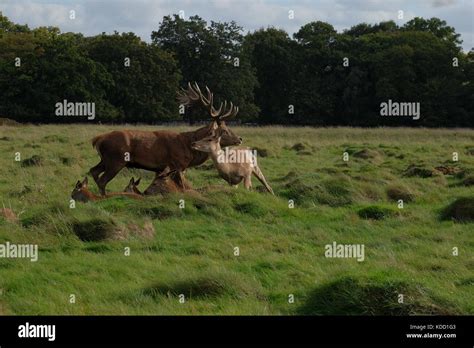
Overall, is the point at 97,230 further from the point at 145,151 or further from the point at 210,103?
the point at 210,103

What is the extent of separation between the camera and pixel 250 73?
59.7 meters

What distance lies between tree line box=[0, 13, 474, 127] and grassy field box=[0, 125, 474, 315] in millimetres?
33781

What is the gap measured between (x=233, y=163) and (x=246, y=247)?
5414 mm

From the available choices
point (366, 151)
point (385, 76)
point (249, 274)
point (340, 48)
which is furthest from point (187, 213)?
point (340, 48)

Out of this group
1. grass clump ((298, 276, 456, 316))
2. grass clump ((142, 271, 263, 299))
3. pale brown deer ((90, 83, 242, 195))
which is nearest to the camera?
grass clump ((298, 276, 456, 316))

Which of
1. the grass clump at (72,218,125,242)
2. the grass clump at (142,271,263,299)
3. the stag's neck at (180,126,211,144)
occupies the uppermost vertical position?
the stag's neck at (180,126,211,144)

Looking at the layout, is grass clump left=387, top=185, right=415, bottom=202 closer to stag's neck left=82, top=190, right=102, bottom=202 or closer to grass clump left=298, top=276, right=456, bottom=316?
stag's neck left=82, top=190, right=102, bottom=202

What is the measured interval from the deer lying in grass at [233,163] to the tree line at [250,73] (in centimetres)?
3469

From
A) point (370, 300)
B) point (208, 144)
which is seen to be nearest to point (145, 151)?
point (208, 144)

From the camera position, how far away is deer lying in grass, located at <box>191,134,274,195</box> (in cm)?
1524

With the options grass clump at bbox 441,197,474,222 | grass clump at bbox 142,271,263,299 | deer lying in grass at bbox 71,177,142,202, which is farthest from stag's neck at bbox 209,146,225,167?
grass clump at bbox 142,271,263,299

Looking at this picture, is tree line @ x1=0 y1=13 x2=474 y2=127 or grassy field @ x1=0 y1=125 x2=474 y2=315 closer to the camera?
grassy field @ x1=0 y1=125 x2=474 y2=315

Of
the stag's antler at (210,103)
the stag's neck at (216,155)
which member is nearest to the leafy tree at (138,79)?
the stag's antler at (210,103)
